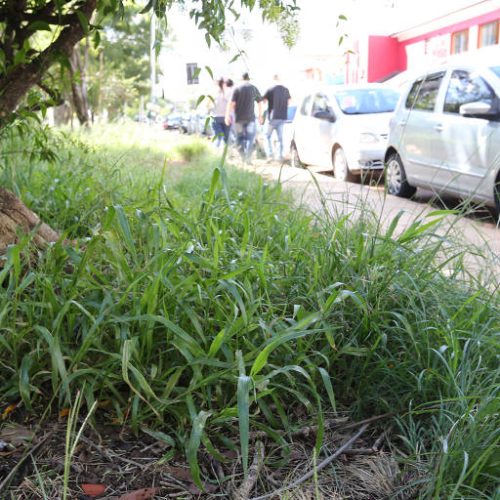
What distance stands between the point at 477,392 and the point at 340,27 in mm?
2308

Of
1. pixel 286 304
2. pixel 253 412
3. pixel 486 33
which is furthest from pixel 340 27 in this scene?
pixel 486 33

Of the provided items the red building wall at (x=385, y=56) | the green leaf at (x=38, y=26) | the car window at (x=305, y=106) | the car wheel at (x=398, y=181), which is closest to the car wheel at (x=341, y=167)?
the car wheel at (x=398, y=181)

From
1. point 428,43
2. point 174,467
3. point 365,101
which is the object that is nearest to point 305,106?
point 365,101

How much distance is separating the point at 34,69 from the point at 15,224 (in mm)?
799

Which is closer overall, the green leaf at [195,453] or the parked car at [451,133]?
the green leaf at [195,453]

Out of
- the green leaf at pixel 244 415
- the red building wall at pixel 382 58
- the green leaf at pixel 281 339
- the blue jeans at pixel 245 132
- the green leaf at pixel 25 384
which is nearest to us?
the green leaf at pixel 244 415

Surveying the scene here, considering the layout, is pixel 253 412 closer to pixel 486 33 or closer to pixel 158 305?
pixel 158 305

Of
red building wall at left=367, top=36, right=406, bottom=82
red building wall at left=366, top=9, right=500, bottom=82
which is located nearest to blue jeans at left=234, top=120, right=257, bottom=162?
red building wall at left=366, top=9, right=500, bottom=82

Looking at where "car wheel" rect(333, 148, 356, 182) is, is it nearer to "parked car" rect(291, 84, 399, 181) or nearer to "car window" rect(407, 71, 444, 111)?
"parked car" rect(291, 84, 399, 181)

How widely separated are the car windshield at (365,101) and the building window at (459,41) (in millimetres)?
11347

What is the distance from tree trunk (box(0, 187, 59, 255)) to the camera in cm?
317

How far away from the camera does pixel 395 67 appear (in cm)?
2938

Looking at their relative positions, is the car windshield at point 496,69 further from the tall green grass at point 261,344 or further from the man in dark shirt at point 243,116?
A: the tall green grass at point 261,344

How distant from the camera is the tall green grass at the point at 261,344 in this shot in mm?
2104
